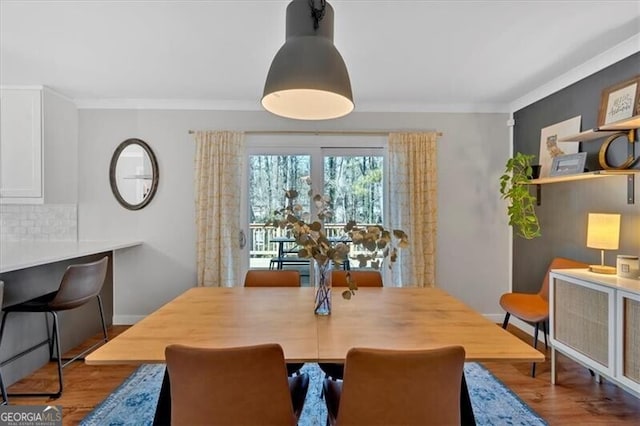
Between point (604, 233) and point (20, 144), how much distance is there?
4.98 metres

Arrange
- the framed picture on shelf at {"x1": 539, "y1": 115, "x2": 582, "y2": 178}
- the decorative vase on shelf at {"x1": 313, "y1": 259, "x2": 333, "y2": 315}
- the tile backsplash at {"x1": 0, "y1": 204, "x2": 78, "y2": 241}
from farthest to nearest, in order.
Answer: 1. the tile backsplash at {"x1": 0, "y1": 204, "x2": 78, "y2": 241}
2. the framed picture on shelf at {"x1": 539, "y1": 115, "x2": 582, "y2": 178}
3. the decorative vase on shelf at {"x1": 313, "y1": 259, "x2": 333, "y2": 315}

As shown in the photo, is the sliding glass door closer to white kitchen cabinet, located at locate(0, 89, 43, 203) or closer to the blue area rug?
the blue area rug

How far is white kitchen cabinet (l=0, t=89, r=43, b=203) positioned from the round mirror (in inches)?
26.5

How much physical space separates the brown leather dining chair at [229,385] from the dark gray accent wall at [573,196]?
2669mm

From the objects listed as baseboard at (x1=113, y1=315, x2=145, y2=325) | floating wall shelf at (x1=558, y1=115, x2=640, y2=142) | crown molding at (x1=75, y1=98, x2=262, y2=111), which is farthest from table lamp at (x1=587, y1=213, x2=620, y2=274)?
baseboard at (x1=113, y1=315, x2=145, y2=325)

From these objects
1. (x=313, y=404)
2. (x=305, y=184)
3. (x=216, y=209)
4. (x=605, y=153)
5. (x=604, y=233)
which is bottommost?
(x=313, y=404)

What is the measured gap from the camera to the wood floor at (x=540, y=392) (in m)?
2.15

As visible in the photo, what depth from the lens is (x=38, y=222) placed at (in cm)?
366

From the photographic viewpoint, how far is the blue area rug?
2.09 metres

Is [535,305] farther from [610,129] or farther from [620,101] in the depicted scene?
[620,101]

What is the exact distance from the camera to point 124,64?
283 centimetres

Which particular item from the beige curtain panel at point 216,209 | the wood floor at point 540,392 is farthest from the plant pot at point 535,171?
the beige curtain panel at point 216,209

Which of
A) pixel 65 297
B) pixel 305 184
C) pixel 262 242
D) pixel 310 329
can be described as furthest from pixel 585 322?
pixel 65 297

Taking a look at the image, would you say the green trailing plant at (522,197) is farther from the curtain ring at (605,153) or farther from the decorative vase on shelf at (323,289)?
the decorative vase on shelf at (323,289)
